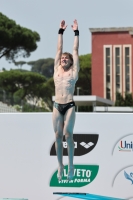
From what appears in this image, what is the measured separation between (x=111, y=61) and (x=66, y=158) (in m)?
64.6

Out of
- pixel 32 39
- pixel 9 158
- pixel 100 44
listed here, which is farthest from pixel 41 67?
pixel 9 158

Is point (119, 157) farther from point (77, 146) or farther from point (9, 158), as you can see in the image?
point (9, 158)

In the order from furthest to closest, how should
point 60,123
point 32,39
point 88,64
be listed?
point 88,64 < point 32,39 < point 60,123

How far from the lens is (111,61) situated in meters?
71.9

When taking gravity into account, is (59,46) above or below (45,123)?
above

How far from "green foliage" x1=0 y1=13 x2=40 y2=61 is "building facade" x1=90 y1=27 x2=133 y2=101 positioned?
14492 millimetres

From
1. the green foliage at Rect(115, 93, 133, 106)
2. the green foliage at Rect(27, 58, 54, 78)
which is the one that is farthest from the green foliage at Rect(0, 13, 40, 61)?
the green foliage at Rect(27, 58, 54, 78)

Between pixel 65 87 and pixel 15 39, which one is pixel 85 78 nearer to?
pixel 15 39

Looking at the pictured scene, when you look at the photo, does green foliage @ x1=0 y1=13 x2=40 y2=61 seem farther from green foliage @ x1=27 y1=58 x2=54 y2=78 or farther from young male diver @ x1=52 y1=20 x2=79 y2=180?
green foliage @ x1=27 y1=58 x2=54 y2=78

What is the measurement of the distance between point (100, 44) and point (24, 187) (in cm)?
6267

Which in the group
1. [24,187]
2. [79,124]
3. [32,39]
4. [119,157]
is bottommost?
[24,187]

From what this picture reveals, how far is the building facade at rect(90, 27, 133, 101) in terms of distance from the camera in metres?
69.9

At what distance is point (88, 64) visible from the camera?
7875 cm

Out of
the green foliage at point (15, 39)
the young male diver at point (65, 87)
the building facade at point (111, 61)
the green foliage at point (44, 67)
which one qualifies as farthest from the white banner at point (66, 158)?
the green foliage at point (44, 67)
